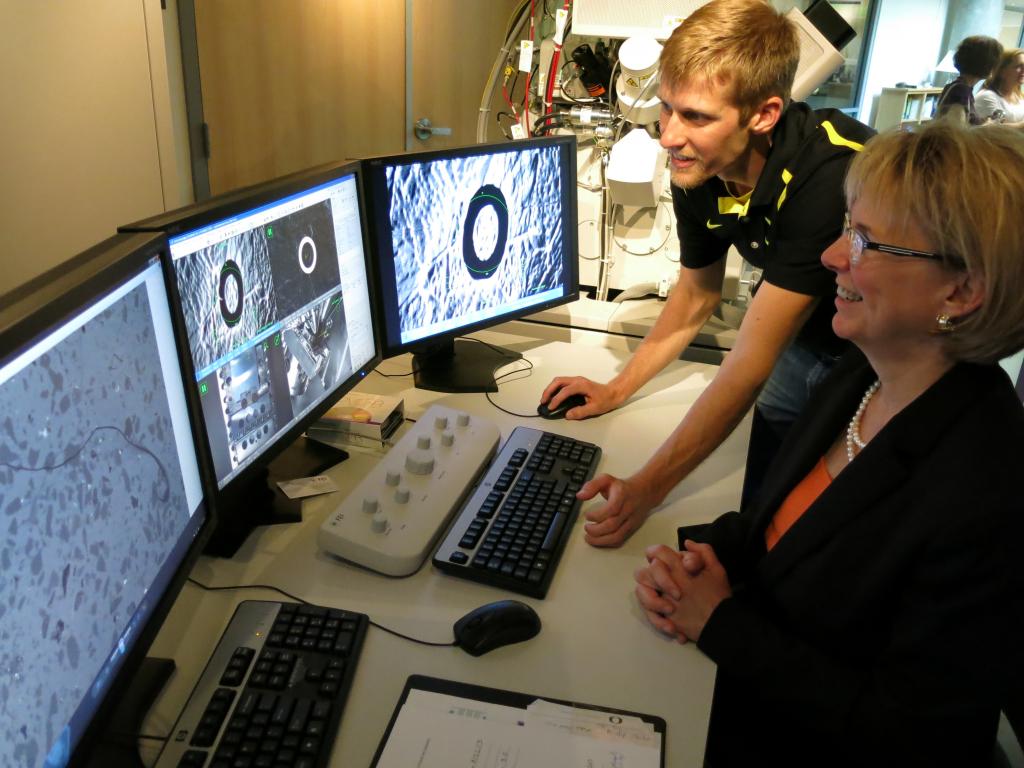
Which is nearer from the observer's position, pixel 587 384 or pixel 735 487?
pixel 735 487

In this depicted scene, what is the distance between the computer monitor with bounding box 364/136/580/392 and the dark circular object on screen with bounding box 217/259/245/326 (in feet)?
1.34

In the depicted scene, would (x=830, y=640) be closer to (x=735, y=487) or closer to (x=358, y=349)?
(x=735, y=487)

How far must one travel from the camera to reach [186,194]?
2920mm

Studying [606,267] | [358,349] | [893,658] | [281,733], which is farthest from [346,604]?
[606,267]

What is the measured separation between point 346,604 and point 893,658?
0.65 meters

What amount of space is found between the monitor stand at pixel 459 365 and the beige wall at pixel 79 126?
1.66 metres

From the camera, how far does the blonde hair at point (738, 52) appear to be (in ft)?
4.61

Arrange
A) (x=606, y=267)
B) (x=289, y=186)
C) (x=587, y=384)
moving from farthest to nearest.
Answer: (x=606, y=267), (x=587, y=384), (x=289, y=186)

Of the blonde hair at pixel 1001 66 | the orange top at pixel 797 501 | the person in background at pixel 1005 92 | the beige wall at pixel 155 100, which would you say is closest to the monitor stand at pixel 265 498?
the orange top at pixel 797 501

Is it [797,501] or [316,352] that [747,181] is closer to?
[797,501]

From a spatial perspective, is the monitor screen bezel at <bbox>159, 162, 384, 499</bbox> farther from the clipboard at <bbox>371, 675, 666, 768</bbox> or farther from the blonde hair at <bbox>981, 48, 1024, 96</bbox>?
the blonde hair at <bbox>981, 48, 1024, 96</bbox>

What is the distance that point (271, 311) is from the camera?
3.66ft

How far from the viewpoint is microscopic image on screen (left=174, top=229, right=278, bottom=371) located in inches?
36.6

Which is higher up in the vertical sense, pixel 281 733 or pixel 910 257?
pixel 910 257
